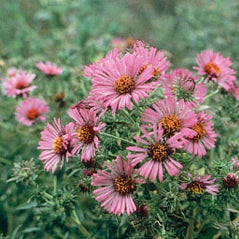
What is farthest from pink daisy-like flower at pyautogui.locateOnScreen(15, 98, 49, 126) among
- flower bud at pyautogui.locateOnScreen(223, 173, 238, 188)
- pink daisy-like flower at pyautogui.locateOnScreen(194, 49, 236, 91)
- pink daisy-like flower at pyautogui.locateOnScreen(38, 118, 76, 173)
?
flower bud at pyautogui.locateOnScreen(223, 173, 238, 188)

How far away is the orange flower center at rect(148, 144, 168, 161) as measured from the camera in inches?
33.4

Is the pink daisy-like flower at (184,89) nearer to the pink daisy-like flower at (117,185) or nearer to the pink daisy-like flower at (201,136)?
the pink daisy-like flower at (201,136)

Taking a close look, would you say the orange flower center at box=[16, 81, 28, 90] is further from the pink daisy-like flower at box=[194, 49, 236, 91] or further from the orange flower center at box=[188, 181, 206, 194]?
the orange flower center at box=[188, 181, 206, 194]

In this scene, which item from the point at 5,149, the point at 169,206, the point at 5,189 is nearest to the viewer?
the point at 169,206

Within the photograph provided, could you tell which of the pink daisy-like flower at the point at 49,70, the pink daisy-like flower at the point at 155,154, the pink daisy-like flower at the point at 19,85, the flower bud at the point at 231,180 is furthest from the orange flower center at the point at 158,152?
the pink daisy-like flower at the point at 49,70

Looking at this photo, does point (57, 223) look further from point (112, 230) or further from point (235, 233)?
point (235, 233)

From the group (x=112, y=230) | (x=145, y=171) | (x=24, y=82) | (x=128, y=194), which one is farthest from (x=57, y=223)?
(x=24, y=82)

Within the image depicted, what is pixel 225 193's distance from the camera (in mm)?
989

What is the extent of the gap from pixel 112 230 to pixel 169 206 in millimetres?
317

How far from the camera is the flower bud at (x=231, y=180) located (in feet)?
3.16

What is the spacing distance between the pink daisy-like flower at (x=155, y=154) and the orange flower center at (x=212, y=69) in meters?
0.40

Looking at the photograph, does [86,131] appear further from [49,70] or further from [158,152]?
[49,70]

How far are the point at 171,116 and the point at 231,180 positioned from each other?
0.26 metres

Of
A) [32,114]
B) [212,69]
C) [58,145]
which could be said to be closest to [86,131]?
[58,145]
